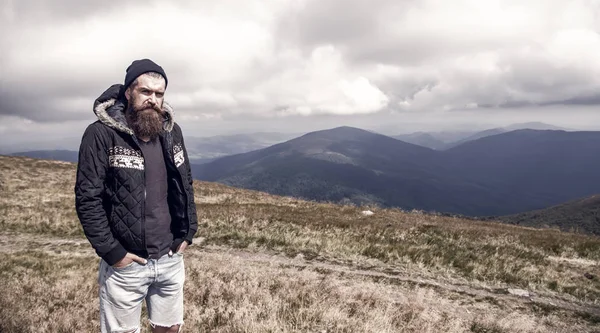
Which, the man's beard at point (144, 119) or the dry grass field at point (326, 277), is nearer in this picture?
Answer: the man's beard at point (144, 119)

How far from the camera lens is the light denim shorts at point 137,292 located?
398cm

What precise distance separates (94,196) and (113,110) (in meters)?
1.03

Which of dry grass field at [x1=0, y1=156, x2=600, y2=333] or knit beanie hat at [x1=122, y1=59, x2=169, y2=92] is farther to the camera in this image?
dry grass field at [x1=0, y1=156, x2=600, y2=333]

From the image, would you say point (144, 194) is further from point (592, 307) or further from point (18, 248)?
point (18, 248)

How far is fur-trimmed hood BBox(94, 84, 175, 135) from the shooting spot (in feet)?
12.6

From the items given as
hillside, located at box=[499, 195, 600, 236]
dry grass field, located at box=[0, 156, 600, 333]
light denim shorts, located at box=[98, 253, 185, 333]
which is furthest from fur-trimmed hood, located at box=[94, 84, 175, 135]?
hillside, located at box=[499, 195, 600, 236]

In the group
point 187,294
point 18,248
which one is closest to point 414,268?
point 187,294

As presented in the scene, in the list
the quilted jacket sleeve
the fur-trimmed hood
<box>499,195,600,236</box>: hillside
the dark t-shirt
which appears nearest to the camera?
the quilted jacket sleeve

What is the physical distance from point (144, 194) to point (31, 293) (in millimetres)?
6692

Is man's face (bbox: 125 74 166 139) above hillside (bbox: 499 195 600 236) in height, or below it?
above

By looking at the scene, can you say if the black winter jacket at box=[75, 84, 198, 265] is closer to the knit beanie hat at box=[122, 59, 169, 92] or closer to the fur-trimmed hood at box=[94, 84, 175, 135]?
the fur-trimmed hood at box=[94, 84, 175, 135]

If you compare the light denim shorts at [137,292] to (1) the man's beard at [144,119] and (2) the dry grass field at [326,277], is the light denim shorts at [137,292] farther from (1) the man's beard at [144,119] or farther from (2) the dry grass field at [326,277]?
(2) the dry grass field at [326,277]

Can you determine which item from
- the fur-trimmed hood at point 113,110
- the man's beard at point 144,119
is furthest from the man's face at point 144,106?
the fur-trimmed hood at point 113,110

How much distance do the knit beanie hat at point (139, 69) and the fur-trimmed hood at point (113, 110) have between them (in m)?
0.18
